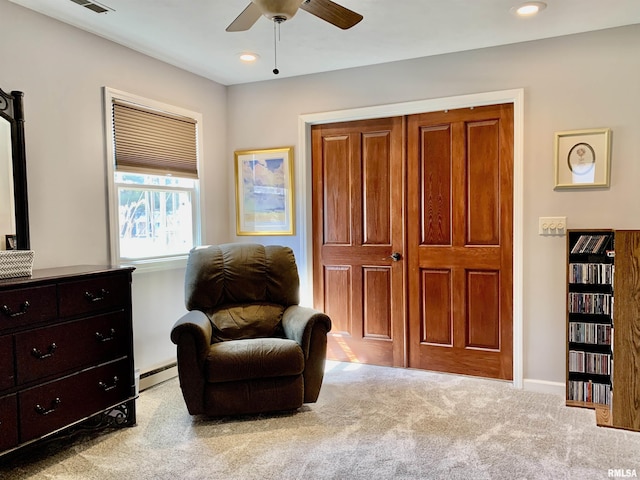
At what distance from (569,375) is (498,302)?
673 mm

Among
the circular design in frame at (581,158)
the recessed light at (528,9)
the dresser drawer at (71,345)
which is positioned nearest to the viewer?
the dresser drawer at (71,345)

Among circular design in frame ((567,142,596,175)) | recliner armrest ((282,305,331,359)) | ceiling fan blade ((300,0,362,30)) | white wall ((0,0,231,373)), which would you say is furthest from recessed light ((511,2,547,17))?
white wall ((0,0,231,373))

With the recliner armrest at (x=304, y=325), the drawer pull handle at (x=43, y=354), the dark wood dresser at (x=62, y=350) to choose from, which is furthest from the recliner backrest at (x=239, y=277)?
the drawer pull handle at (x=43, y=354)

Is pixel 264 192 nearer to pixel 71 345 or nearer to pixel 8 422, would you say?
pixel 71 345

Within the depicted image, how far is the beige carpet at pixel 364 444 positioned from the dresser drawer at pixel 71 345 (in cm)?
48

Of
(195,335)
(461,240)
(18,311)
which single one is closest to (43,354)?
(18,311)

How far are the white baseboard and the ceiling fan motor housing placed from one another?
114 inches

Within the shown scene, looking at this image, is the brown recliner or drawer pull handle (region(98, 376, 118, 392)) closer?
drawer pull handle (region(98, 376, 118, 392))

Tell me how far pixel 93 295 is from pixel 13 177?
2.63 feet

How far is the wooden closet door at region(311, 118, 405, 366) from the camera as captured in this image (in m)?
3.86

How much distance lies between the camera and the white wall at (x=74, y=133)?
8.95 feet

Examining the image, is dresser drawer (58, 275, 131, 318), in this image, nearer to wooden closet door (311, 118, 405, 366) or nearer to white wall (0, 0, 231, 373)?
white wall (0, 0, 231, 373)

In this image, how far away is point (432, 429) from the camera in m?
2.72

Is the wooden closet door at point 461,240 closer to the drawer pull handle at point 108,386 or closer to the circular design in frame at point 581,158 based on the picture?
the circular design in frame at point 581,158
